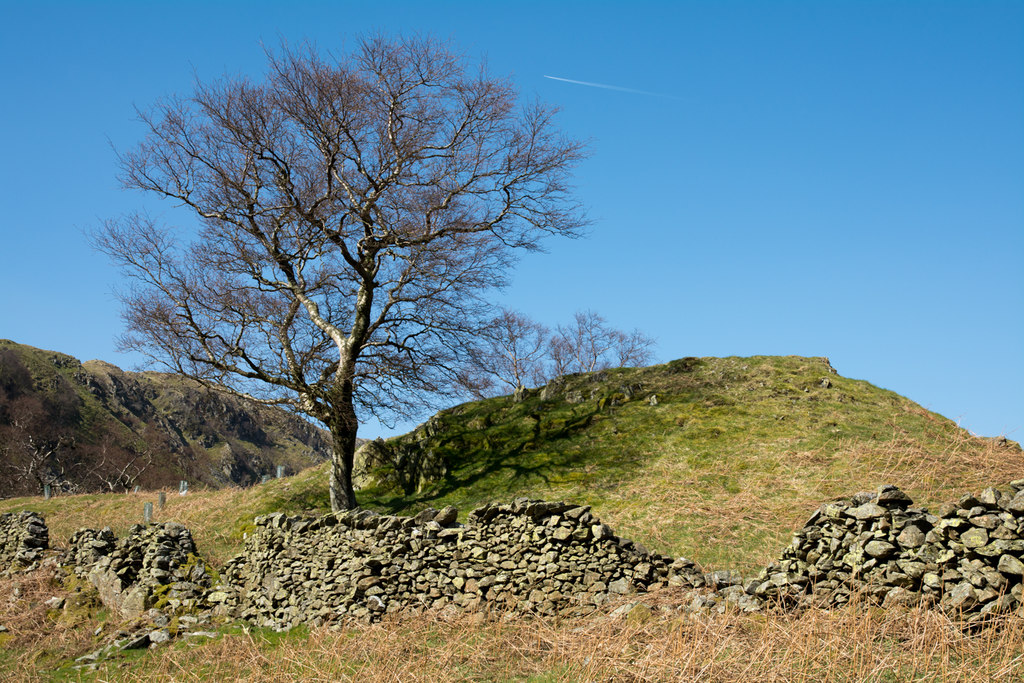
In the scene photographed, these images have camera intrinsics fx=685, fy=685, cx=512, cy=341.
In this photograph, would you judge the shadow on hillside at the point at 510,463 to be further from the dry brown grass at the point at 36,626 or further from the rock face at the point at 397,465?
the dry brown grass at the point at 36,626

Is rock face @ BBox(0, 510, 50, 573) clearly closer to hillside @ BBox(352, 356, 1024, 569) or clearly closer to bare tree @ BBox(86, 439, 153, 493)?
hillside @ BBox(352, 356, 1024, 569)

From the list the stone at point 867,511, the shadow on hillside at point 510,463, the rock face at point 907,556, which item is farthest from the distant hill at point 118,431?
the stone at point 867,511

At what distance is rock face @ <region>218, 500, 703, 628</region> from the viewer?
34.0ft

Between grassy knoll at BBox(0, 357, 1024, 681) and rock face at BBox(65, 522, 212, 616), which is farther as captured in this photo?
rock face at BBox(65, 522, 212, 616)

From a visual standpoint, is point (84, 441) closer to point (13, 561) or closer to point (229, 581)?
point (13, 561)

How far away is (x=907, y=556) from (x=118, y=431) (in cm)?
8256

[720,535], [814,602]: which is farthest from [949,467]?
[814,602]

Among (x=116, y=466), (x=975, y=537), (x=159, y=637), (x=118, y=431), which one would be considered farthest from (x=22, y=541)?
(x=118, y=431)

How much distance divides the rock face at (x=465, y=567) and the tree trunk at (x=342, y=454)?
6.26 meters

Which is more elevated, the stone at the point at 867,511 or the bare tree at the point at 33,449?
the bare tree at the point at 33,449

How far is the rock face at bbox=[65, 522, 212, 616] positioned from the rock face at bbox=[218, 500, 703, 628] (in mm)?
1308

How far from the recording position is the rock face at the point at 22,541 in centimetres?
1662

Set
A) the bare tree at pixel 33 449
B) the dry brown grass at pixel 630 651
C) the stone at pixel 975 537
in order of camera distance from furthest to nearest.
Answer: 1. the bare tree at pixel 33 449
2. the stone at pixel 975 537
3. the dry brown grass at pixel 630 651

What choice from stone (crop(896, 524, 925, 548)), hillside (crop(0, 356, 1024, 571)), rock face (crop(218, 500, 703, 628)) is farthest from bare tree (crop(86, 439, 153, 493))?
stone (crop(896, 524, 925, 548))
